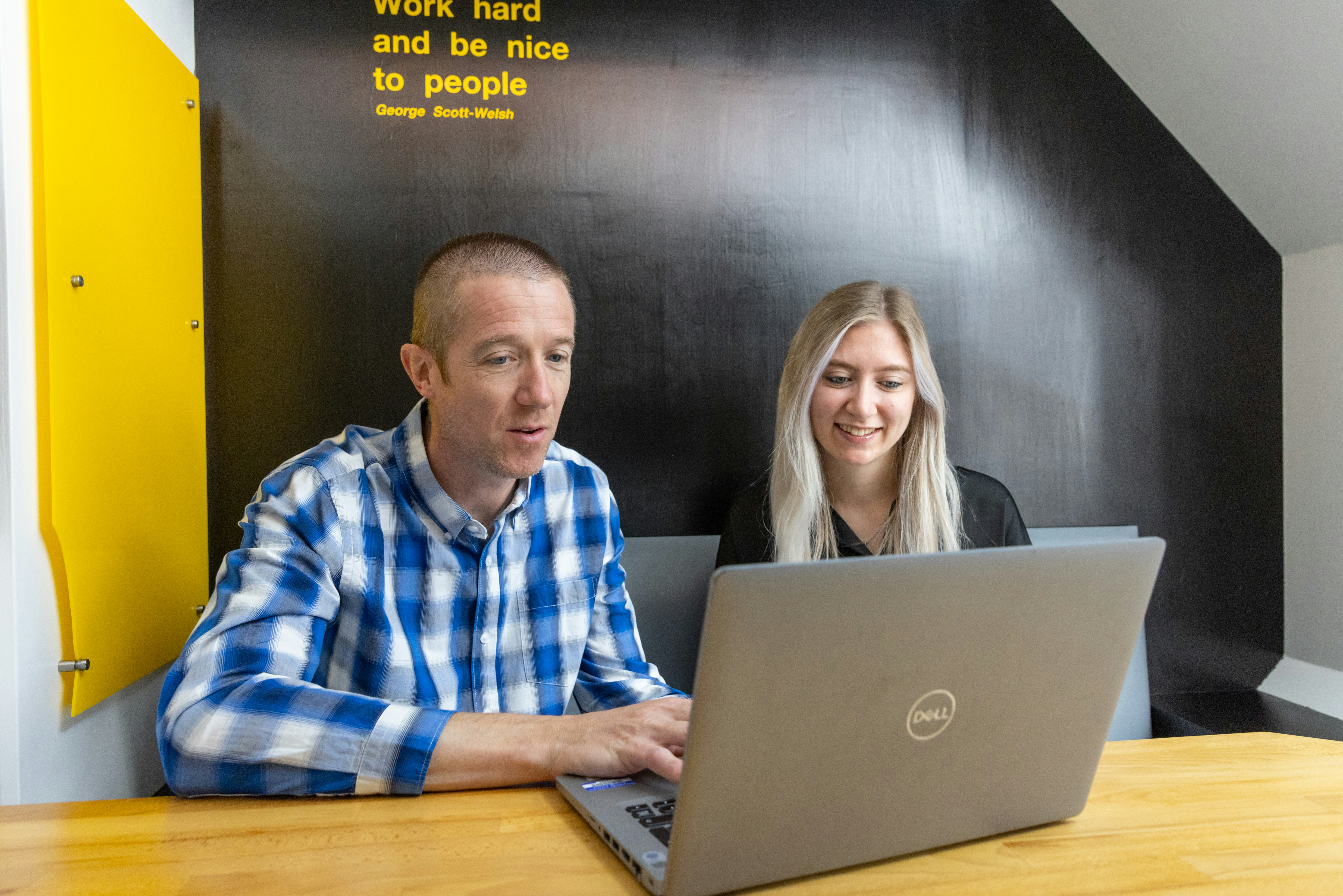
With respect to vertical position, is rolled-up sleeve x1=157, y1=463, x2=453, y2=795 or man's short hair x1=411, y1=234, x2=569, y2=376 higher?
man's short hair x1=411, y1=234, x2=569, y2=376

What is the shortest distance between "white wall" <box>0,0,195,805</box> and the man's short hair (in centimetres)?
57

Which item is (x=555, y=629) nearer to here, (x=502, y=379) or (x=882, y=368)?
(x=502, y=379)

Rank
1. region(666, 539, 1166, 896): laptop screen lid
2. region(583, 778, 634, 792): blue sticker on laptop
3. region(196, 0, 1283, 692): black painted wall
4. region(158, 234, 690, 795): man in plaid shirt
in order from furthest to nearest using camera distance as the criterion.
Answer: region(196, 0, 1283, 692): black painted wall < region(158, 234, 690, 795): man in plaid shirt < region(583, 778, 634, 792): blue sticker on laptop < region(666, 539, 1166, 896): laptop screen lid

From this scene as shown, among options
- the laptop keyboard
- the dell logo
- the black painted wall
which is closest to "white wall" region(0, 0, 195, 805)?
the black painted wall

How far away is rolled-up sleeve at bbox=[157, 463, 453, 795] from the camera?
34.8 inches

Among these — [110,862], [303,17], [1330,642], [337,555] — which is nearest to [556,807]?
[110,862]

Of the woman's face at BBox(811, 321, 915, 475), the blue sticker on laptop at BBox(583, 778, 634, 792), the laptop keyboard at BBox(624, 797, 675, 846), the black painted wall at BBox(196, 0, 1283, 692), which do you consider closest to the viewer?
the laptop keyboard at BBox(624, 797, 675, 846)

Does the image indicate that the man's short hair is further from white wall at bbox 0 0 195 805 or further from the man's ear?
white wall at bbox 0 0 195 805

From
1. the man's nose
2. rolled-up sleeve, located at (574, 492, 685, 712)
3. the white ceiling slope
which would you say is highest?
the white ceiling slope

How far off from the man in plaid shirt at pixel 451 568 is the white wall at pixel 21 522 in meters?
0.27

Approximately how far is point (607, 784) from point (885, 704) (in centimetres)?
36

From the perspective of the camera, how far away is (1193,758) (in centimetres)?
99

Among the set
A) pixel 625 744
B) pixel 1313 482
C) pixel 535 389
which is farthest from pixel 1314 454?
pixel 625 744

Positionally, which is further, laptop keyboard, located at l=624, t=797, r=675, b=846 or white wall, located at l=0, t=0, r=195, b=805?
white wall, located at l=0, t=0, r=195, b=805
